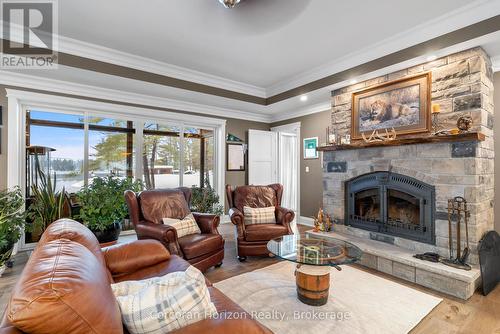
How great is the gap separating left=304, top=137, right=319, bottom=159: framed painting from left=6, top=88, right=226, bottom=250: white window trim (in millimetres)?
1776

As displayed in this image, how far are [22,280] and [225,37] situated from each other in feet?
9.71

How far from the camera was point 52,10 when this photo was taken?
2523 millimetres

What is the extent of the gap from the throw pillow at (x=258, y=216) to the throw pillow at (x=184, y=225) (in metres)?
0.75

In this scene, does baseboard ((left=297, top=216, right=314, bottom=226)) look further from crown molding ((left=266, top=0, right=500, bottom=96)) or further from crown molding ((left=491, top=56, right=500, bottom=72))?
crown molding ((left=491, top=56, right=500, bottom=72))

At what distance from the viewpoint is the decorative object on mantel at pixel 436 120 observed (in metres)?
2.84

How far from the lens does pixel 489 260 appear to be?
2551mm

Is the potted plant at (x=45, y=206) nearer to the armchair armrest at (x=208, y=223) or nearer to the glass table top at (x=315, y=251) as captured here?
the armchair armrest at (x=208, y=223)

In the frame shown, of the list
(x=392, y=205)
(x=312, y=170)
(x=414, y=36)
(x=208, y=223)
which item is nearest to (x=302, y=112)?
(x=312, y=170)

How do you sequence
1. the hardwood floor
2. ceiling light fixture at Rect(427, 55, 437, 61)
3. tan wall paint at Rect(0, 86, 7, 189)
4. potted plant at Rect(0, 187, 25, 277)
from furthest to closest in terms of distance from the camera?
tan wall paint at Rect(0, 86, 7, 189), ceiling light fixture at Rect(427, 55, 437, 61), potted plant at Rect(0, 187, 25, 277), the hardwood floor

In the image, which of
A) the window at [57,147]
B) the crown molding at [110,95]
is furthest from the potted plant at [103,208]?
the crown molding at [110,95]

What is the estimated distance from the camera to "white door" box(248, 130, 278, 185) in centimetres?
568

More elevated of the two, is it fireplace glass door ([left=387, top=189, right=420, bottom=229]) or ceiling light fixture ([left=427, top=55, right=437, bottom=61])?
ceiling light fixture ([left=427, top=55, right=437, bottom=61])

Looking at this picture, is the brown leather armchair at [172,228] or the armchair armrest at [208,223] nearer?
the brown leather armchair at [172,228]

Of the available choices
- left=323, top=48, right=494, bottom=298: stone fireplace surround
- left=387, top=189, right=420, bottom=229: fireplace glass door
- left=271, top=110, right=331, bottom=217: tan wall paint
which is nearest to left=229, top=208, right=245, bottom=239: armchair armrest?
left=323, top=48, right=494, bottom=298: stone fireplace surround
